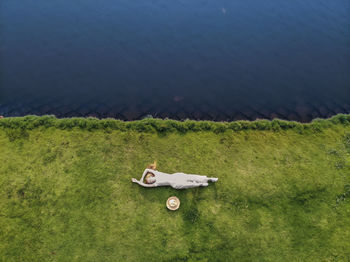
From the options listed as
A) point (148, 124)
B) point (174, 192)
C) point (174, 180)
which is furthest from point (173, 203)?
point (148, 124)

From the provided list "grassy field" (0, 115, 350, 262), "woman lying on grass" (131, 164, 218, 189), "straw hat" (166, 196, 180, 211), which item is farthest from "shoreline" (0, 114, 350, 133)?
"straw hat" (166, 196, 180, 211)

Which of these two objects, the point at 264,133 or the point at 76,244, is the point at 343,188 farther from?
the point at 76,244

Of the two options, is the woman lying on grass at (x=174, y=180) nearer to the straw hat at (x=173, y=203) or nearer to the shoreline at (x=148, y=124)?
the straw hat at (x=173, y=203)

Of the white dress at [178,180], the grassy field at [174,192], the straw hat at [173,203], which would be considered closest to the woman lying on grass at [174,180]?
the white dress at [178,180]

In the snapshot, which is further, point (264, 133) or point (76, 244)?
point (264, 133)

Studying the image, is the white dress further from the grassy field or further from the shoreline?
the shoreline

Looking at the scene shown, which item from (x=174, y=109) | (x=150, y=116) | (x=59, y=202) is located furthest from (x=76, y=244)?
(x=174, y=109)

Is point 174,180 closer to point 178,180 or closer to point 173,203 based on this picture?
point 178,180
